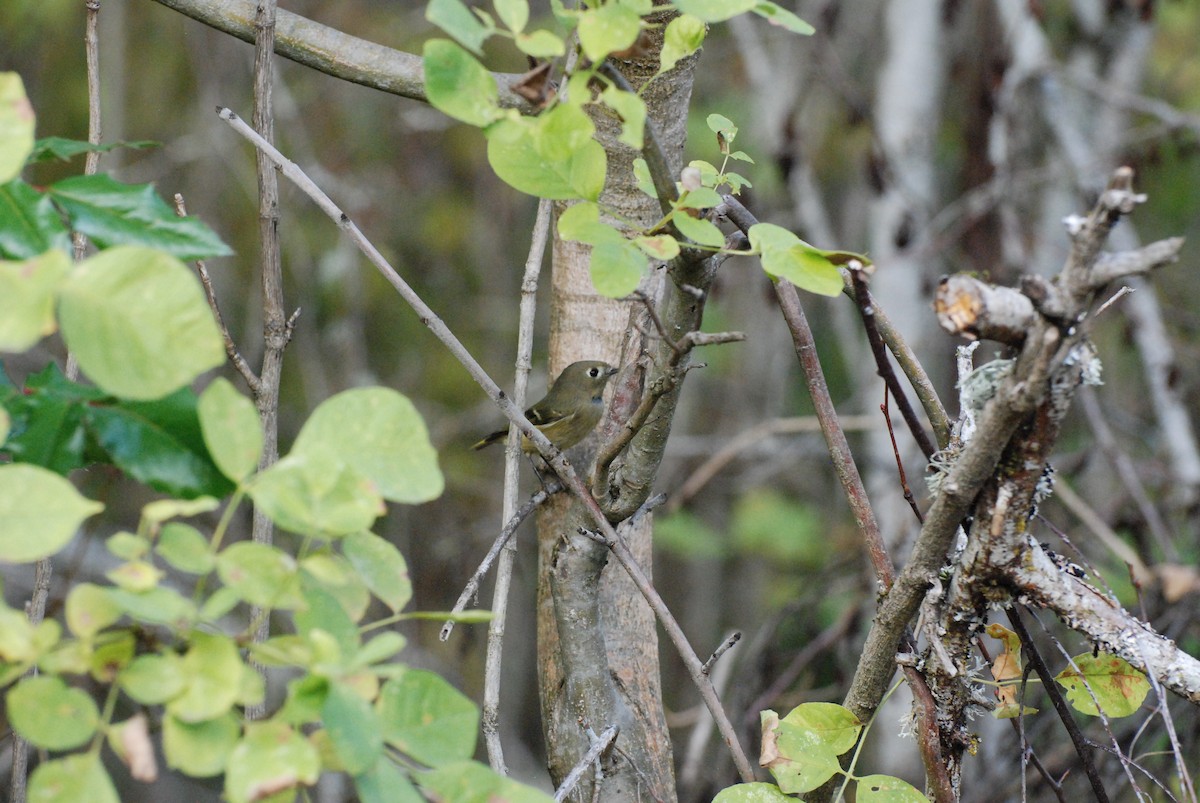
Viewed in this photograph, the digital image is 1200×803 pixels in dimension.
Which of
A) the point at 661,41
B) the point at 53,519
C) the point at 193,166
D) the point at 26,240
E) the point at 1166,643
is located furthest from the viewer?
the point at 193,166

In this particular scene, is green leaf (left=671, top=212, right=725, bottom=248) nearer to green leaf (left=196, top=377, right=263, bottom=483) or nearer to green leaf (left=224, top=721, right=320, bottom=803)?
green leaf (left=196, top=377, right=263, bottom=483)

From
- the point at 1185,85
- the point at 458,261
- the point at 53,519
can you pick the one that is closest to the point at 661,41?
the point at 53,519

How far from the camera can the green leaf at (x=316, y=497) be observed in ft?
2.89

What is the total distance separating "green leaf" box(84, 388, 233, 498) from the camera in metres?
1.02

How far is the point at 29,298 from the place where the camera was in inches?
31.9

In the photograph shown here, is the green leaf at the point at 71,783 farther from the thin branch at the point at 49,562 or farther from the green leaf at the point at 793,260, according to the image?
the thin branch at the point at 49,562

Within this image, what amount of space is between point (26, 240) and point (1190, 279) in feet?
25.2

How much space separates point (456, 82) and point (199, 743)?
2.03 ft

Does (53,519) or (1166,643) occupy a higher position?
(53,519)

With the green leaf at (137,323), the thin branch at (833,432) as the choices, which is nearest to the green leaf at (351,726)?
the green leaf at (137,323)

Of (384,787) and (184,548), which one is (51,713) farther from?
(384,787)

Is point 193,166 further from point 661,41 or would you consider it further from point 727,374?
point 661,41

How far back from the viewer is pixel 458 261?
774 cm

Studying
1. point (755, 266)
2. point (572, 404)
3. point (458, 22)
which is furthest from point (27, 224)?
point (755, 266)
